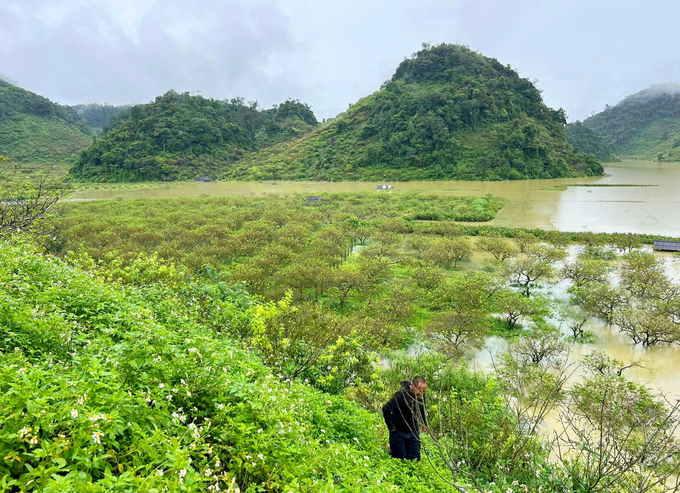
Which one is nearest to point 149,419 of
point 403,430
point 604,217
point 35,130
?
point 403,430

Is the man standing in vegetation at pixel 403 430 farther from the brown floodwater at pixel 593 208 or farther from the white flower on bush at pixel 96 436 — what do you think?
the brown floodwater at pixel 593 208

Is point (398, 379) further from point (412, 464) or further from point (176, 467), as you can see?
point (176, 467)

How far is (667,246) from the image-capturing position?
2072cm

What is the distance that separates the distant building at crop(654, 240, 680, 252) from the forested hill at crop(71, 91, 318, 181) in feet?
230

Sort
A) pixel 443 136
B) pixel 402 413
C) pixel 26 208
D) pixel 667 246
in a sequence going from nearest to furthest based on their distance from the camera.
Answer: pixel 402 413 < pixel 26 208 < pixel 667 246 < pixel 443 136

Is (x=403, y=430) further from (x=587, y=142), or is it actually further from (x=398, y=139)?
(x=587, y=142)

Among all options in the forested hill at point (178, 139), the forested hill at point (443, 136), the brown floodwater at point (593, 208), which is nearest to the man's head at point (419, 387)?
the brown floodwater at point (593, 208)

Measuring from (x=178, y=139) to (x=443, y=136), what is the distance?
54998 mm

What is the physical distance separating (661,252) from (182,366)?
27.0 meters

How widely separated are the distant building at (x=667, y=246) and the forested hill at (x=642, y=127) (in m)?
120

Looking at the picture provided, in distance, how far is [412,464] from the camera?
4867 millimetres

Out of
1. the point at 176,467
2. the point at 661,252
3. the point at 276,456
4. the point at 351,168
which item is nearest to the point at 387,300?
the point at 276,456

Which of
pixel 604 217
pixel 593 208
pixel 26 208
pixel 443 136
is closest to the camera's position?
pixel 26 208

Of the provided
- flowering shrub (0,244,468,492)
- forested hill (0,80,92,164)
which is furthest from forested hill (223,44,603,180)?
flowering shrub (0,244,468,492)
